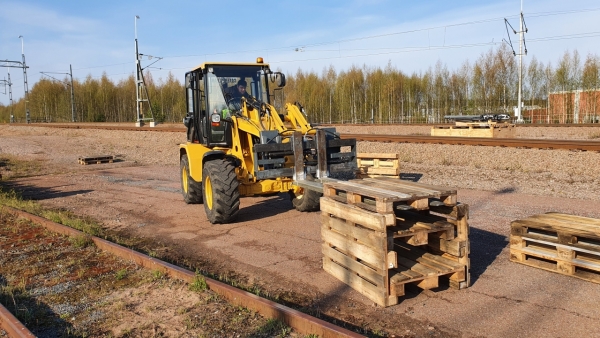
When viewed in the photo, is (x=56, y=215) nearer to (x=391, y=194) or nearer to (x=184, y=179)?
(x=184, y=179)

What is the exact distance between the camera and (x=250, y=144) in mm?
9109

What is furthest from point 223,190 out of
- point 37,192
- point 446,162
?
point 446,162

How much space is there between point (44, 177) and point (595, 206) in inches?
670

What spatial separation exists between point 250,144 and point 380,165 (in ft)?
19.3

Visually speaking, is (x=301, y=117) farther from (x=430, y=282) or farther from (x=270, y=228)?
(x=430, y=282)

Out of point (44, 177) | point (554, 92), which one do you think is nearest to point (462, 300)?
point (44, 177)

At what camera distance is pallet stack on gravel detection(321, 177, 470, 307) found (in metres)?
5.03

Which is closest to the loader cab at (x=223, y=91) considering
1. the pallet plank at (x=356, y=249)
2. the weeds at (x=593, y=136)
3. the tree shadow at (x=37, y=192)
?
the pallet plank at (x=356, y=249)

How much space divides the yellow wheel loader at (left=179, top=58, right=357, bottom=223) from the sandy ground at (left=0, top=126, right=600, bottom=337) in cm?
68

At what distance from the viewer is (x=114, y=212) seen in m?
10.8

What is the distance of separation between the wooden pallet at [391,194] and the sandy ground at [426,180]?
3.28ft

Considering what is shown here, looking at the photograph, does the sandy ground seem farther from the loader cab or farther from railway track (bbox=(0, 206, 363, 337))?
the loader cab

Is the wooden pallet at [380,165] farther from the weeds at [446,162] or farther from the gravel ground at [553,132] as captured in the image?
the gravel ground at [553,132]

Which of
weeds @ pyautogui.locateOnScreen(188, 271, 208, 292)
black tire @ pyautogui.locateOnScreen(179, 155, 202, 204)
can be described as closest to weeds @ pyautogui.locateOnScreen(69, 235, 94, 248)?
weeds @ pyautogui.locateOnScreen(188, 271, 208, 292)
